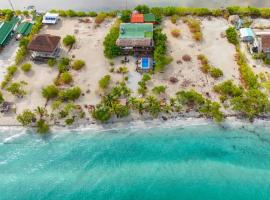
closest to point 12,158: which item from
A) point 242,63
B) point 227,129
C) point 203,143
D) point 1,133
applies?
point 1,133

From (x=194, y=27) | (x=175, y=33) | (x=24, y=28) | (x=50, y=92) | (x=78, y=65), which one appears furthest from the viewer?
(x=24, y=28)

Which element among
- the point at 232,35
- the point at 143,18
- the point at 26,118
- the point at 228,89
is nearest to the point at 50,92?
the point at 26,118

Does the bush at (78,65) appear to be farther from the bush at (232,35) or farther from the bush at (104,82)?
the bush at (232,35)

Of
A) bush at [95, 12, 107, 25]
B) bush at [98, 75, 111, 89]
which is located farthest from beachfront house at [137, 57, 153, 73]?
bush at [95, 12, 107, 25]

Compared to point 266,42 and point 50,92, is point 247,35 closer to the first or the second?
point 266,42

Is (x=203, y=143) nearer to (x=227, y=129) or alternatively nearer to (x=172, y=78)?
(x=227, y=129)

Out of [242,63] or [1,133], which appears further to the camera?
[242,63]

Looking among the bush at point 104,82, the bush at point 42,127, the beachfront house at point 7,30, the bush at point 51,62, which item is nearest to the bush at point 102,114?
the bush at point 104,82
